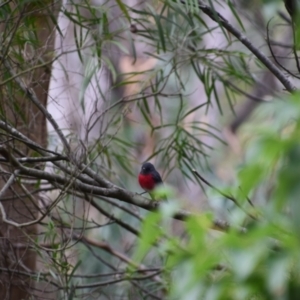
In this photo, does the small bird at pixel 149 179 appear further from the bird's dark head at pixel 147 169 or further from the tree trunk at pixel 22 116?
the tree trunk at pixel 22 116

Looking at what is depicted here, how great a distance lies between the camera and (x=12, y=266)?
9.34 feet

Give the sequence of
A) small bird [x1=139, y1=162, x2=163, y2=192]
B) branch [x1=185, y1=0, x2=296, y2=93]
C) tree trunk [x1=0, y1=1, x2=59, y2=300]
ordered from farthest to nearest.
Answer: small bird [x1=139, y1=162, x2=163, y2=192], tree trunk [x1=0, y1=1, x2=59, y2=300], branch [x1=185, y1=0, x2=296, y2=93]

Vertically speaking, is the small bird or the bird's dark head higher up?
the bird's dark head

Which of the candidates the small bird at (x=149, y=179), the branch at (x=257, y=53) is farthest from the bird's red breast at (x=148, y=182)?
the branch at (x=257, y=53)

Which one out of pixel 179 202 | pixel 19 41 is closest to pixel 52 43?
pixel 19 41

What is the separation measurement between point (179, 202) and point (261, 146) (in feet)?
0.50

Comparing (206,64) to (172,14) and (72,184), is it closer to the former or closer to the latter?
(172,14)

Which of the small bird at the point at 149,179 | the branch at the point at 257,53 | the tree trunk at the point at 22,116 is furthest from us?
Answer: the small bird at the point at 149,179

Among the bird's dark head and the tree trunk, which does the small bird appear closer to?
the bird's dark head

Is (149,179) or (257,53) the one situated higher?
(257,53)

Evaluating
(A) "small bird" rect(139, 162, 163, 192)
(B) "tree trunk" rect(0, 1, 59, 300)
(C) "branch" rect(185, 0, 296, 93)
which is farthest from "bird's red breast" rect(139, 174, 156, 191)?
(C) "branch" rect(185, 0, 296, 93)

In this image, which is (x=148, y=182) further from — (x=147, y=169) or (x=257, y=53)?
(x=257, y=53)

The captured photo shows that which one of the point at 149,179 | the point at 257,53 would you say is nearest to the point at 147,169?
the point at 149,179

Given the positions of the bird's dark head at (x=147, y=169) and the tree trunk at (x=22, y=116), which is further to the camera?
the bird's dark head at (x=147, y=169)
